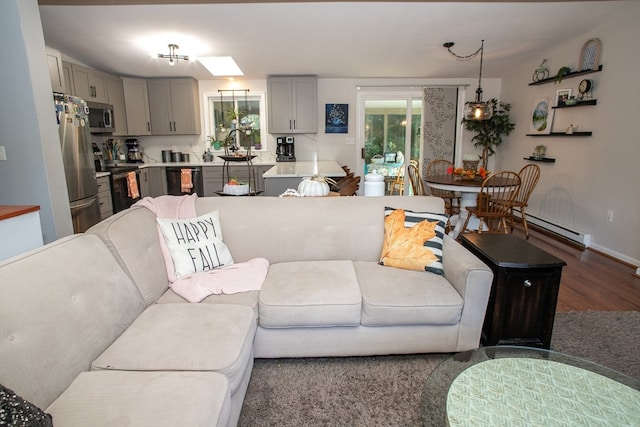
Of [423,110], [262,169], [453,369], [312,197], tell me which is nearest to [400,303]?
[453,369]

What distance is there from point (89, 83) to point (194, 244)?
408cm

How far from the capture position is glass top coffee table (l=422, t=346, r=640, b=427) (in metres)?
1.19

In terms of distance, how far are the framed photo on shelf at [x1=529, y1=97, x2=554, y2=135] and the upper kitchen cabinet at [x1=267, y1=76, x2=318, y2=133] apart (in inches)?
131

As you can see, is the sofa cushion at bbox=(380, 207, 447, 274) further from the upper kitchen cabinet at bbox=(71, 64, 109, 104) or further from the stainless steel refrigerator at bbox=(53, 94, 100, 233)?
the upper kitchen cabinet at bbox=(71, 64, 109, 104)

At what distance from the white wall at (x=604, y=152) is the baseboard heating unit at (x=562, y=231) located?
2.6 inches

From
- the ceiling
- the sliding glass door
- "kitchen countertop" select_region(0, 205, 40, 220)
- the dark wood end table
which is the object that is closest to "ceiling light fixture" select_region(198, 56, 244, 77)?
the ceiling

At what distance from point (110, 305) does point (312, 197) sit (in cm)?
142

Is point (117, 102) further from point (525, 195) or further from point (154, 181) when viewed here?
point (525, 195)

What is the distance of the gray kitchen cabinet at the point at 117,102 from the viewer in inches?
206

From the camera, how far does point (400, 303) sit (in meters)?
1.85

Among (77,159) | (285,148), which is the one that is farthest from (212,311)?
(285,148)

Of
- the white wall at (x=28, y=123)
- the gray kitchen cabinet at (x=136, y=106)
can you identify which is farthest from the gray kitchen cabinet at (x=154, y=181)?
the white wall at (x=28, y=123)

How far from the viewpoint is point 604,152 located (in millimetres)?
3830

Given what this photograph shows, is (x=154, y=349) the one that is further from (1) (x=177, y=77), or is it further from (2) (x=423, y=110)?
(2) (x=423, y=110)
